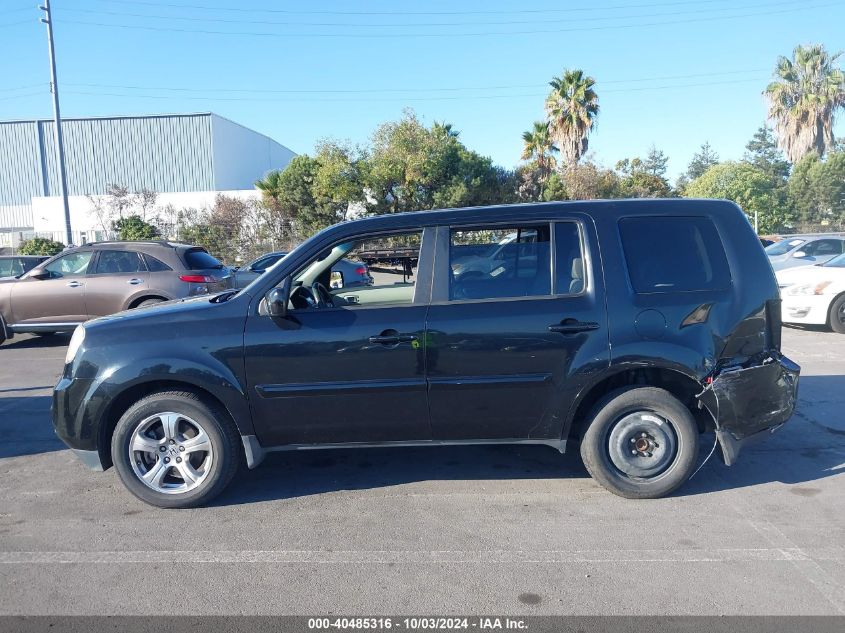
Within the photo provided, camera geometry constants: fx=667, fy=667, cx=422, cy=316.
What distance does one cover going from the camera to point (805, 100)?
43219 millimetres

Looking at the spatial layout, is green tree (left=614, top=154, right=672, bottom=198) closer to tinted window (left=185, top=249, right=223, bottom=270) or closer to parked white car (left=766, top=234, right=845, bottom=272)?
parked white car (left=766, top=234, right=845, bottom=272)

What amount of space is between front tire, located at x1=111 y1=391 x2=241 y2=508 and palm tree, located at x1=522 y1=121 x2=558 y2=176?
37.4m

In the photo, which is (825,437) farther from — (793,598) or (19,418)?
(19,418)

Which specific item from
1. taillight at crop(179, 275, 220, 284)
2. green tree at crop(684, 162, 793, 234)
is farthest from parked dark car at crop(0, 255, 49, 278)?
green tree at crop(684, 162, 793, 234)

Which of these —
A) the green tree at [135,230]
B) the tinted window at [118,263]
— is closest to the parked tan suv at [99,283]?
the tinted window at [118,263]

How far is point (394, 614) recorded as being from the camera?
3260mm

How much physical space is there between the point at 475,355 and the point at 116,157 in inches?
2393

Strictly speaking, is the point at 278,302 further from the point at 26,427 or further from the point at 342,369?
the point at 26,427

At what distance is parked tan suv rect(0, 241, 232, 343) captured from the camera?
1090 centimetres

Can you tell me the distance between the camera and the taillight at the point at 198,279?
1080 centimetres

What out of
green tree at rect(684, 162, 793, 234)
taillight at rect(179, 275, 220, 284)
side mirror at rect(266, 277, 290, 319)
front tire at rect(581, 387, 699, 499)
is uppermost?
green tree at rect(684, 162, 793, 234)

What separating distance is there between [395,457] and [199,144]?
56.0 metres

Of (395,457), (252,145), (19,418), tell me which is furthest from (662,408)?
(252,145)

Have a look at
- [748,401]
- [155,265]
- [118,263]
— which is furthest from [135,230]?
[748,401]
